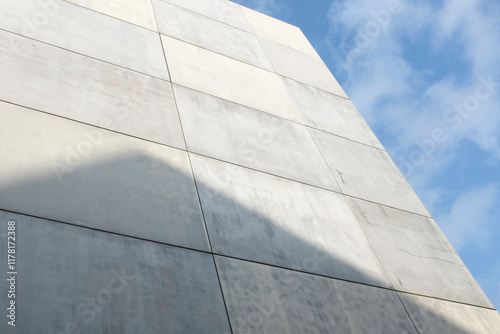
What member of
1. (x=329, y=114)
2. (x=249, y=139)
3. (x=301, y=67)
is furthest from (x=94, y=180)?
(x=301, y=67)

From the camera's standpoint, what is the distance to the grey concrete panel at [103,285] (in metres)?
4.27

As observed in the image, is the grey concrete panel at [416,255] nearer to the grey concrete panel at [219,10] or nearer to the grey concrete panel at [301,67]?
the grey concrete panel at [301,67]

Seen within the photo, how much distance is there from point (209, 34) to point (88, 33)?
11.3 feet

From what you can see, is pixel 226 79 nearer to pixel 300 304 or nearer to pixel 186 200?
pixel 186 200

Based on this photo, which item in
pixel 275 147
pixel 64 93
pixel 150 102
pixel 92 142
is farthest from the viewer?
pixel 275 147

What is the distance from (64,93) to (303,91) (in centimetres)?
599

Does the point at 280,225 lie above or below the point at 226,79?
above

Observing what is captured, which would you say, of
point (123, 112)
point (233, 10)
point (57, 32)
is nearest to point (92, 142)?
point (123, 112)

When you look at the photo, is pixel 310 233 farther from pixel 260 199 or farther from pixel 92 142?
pixel 92 142

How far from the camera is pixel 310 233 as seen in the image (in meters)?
7.10

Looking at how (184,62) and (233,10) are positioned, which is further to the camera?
(233,10)

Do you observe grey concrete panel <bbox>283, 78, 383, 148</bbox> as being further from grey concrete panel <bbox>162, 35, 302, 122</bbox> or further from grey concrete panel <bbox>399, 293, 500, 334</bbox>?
grey concrete panel <bbox>399, 293, 500, 334</bbox>

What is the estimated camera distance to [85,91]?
23.5 ft

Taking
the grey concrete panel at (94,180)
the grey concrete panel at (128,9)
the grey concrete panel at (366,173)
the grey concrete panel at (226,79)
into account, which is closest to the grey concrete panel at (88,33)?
the grey concrete panel at (128,9)
